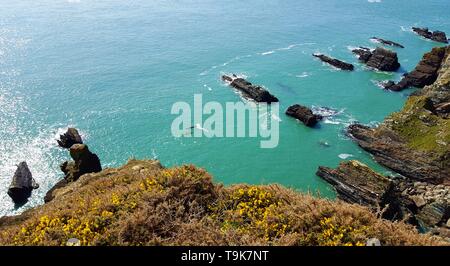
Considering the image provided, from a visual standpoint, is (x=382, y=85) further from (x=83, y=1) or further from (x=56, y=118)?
(x=83, y=1)

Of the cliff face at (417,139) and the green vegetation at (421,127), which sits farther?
the green vegetation at (421,127)

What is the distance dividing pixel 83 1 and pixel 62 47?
174 ft

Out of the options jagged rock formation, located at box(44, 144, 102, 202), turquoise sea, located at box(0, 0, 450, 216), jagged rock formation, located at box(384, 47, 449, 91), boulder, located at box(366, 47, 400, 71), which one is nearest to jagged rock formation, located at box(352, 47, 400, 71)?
boulder, located at box(366, 47, 400, 71)

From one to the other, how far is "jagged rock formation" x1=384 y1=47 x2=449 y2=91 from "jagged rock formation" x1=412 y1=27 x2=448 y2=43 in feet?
114

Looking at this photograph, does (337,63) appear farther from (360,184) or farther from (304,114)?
(360,184)

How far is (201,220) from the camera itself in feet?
52.3

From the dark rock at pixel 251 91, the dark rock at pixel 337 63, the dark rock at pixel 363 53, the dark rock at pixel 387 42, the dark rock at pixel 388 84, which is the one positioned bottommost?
the dark rock at pixel 388 84

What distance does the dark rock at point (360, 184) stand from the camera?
4550cm

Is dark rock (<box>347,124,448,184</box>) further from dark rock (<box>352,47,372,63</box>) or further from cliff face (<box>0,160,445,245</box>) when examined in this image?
cliff face (<box>0,160,445,245</box>)

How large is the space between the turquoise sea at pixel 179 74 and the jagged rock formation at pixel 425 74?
3283 mm

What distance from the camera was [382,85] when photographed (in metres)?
85.7

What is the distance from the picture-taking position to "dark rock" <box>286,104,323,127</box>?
6800 cm

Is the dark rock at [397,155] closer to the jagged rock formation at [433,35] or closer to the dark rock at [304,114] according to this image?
the dark rock at [304,114]

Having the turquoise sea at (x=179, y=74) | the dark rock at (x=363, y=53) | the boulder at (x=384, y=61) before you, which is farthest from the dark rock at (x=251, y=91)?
the dark rock at (x=363, y=53)
